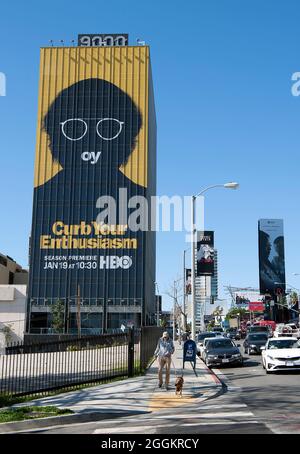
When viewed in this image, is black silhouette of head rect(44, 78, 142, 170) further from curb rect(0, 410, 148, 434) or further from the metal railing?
curb rect(0, 410, 148, 434)

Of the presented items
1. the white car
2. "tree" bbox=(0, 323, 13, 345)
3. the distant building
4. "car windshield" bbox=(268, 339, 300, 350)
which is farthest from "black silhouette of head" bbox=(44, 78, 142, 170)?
the white car

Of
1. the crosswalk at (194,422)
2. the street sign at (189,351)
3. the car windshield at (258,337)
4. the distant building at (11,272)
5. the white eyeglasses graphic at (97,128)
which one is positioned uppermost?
the white eyeglasses graphic at (97,128)

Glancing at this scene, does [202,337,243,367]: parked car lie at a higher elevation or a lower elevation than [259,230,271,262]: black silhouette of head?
lower

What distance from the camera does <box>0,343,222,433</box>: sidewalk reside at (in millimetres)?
12141

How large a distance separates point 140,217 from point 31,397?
7897 cm

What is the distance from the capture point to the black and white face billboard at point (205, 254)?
1167 inches

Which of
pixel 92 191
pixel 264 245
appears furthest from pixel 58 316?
pixel 264 245

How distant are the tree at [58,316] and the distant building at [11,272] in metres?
12.5

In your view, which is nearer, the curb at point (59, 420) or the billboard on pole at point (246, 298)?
the curb at point (59, 420)

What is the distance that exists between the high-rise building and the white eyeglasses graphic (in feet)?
0.56

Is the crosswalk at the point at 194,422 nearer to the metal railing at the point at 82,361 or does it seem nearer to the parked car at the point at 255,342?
the metal railing at the point at 82,361

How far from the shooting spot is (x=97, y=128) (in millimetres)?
95375

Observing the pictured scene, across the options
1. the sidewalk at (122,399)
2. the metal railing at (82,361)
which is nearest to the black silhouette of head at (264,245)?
the metal railing at (82,361)
